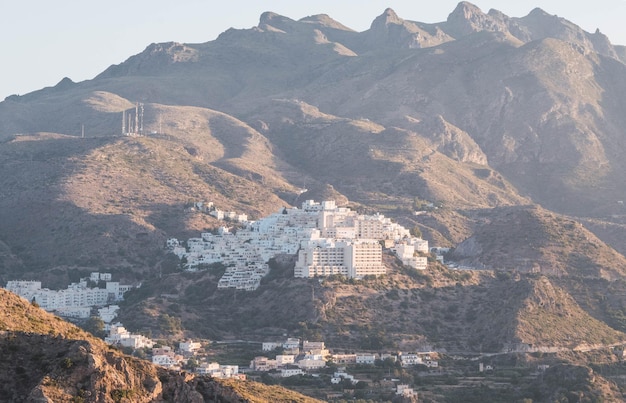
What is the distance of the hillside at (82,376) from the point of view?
3466 centimetres

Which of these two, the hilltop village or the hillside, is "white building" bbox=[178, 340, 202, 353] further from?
the hillside

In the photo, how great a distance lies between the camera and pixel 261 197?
527 ft

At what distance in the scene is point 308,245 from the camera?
11744 centimetres

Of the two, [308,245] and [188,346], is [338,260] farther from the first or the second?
[188,346]

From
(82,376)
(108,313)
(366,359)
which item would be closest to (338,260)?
(108,313)

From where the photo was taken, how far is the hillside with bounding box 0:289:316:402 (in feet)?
114

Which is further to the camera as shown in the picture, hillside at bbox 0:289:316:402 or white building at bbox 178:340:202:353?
white building at bbox 178:340:202:353

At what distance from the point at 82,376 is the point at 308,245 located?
271 feet

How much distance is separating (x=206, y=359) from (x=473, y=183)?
92.2m

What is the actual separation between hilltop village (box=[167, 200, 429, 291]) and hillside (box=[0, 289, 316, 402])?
76.9 meters

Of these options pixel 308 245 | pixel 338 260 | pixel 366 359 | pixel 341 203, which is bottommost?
pixel 366 359

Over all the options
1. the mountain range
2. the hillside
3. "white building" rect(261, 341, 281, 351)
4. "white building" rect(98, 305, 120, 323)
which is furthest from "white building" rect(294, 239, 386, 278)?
the hillside

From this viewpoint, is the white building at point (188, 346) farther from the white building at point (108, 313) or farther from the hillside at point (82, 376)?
the hillside at point (82, 376)

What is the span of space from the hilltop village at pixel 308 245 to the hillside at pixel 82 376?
252 ft
